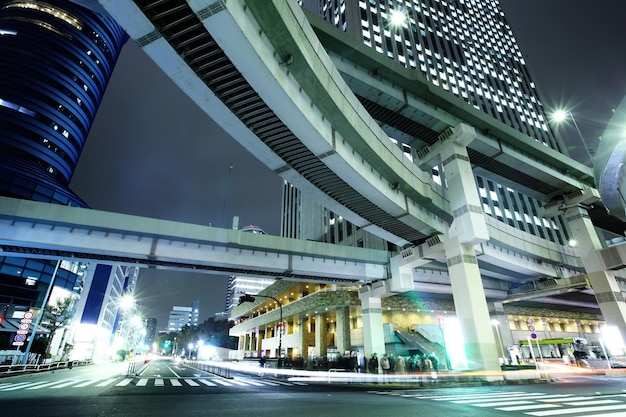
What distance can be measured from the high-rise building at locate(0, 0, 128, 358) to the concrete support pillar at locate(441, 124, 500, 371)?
6086cm

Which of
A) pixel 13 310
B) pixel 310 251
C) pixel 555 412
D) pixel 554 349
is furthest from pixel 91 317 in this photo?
pixel 554 349

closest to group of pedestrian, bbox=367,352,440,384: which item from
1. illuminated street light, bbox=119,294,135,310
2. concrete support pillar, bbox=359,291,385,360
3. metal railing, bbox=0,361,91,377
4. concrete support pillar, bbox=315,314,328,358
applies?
concrete support pillar, bbox=359,291,385,360

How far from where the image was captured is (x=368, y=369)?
86.4 feet

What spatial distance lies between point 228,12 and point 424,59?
68.7m

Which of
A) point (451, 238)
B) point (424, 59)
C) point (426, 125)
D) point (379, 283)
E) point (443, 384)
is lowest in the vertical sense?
point (443, 384)

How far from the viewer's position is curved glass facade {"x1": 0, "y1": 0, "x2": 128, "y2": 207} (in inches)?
2239

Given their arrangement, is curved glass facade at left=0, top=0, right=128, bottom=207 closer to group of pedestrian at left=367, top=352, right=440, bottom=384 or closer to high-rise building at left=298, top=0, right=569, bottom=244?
high-rise building at left=298, top=0, right=569, bottom=244

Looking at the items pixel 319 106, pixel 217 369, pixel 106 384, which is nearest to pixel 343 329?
pixel 217 369

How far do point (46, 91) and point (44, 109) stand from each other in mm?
4328

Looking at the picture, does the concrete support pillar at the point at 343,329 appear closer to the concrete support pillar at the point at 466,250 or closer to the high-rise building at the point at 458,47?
the concrete support pillar at the point at 466,250

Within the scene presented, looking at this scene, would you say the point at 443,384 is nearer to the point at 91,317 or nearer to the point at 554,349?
the point at 554,349

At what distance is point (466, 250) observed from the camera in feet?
73.7

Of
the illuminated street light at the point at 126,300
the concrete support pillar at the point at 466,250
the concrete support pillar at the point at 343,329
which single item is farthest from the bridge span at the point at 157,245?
the illuminated street light at the point at 126,300

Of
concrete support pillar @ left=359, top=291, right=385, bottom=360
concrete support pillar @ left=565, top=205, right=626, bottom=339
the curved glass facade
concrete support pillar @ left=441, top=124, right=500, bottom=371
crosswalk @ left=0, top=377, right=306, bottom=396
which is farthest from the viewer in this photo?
the curved glass facade
